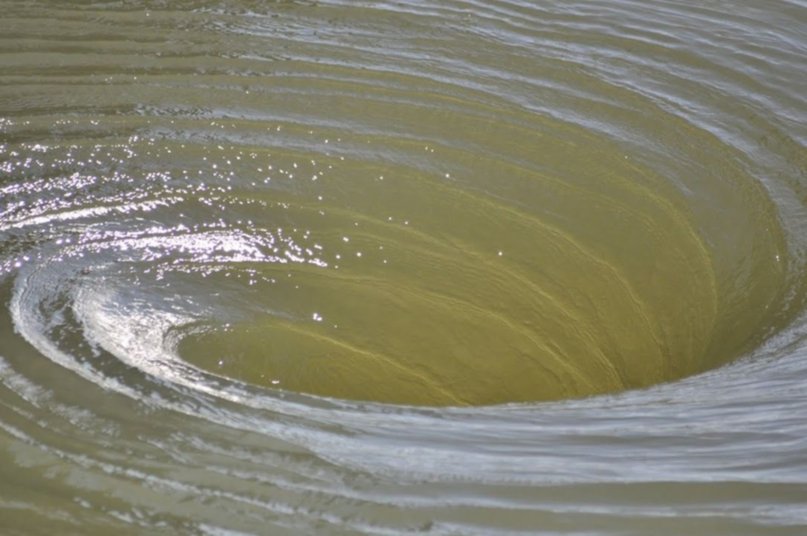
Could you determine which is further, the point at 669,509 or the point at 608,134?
the point at 608,134

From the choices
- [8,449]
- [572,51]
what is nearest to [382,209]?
[572,51]

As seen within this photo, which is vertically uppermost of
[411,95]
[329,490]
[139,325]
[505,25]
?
[505,25]

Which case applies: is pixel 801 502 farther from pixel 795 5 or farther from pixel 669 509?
pixel 795 5

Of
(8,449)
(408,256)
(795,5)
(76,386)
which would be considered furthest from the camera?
(795,5)

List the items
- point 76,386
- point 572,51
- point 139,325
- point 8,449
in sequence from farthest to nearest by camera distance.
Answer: point 572,51
point 139,325
point 76,386
point 8,449

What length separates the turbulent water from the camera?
1.61 m

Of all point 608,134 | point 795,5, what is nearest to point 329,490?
point 608,134

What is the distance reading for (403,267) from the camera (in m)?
2.84

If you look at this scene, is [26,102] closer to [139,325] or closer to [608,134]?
[139,325]

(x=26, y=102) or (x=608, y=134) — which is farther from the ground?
(x=608, y=134)

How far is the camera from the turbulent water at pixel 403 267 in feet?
5.27

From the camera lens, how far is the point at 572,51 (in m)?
3.69

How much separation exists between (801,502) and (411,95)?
212 cm

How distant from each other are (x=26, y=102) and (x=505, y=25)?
1.59m
